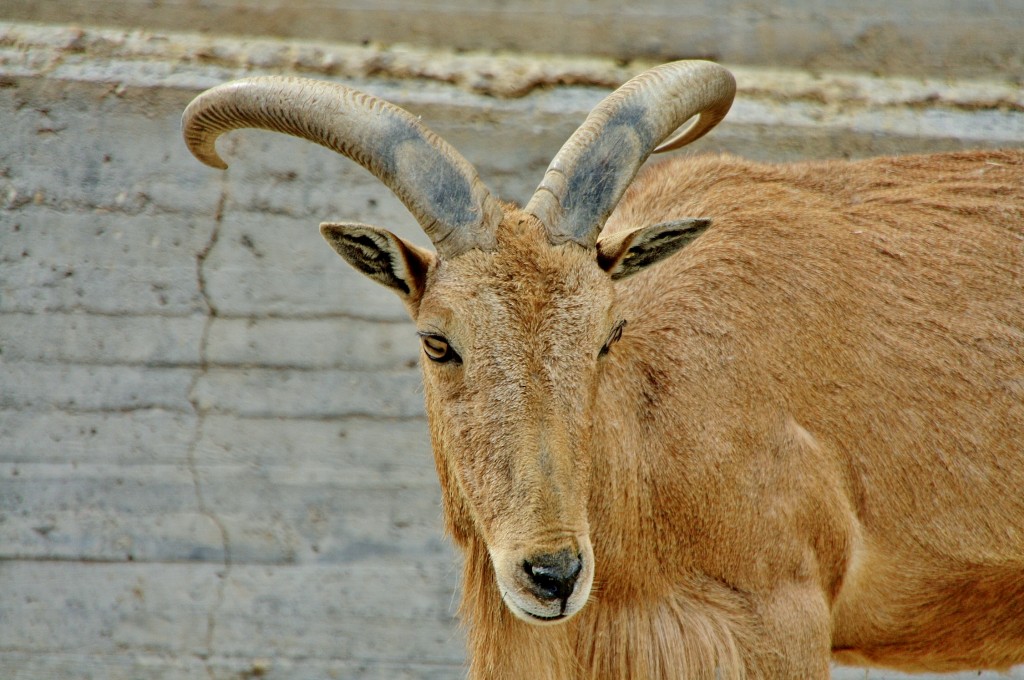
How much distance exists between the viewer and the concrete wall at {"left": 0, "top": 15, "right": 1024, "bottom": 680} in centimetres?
547

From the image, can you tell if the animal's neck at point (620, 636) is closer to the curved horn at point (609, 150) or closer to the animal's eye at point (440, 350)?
the animal's eye at point (440, 350)

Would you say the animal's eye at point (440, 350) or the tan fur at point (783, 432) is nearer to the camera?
the animal's eye at point (440, 350)

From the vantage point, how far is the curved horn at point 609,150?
10.6 ft

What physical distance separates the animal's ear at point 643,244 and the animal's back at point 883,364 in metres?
0.36

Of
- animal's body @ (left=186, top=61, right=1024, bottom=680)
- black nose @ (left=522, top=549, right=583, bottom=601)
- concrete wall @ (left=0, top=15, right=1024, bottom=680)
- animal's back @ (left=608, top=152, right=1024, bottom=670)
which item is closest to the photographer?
black nose @ (left=522, top=549, right=583, bottom=601)

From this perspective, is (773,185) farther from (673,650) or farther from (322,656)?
(322,656)

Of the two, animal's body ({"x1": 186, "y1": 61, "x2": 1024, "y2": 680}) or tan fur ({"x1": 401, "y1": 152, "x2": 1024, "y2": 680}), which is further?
tan fur ({"x1": 401, "y1": 152, "x2": 1024, "y2": 680})

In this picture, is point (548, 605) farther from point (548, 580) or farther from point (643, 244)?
point (643, 244)

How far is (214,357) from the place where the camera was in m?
5.52

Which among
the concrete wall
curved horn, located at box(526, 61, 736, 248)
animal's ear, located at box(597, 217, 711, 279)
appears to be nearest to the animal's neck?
animal's ear, located at box(597, 217, 711, 279)

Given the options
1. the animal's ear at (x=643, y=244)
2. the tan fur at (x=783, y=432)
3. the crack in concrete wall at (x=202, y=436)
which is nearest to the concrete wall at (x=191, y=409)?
the crack in concrete wall at (x=202, y=436)

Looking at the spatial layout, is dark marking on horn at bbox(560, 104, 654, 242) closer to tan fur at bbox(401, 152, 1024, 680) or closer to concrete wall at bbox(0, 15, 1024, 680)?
tan fur at bbox(401, 152, 1024, 680)

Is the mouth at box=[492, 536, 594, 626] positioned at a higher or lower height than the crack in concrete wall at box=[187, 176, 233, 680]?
higher

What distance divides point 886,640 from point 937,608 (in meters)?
0.27
